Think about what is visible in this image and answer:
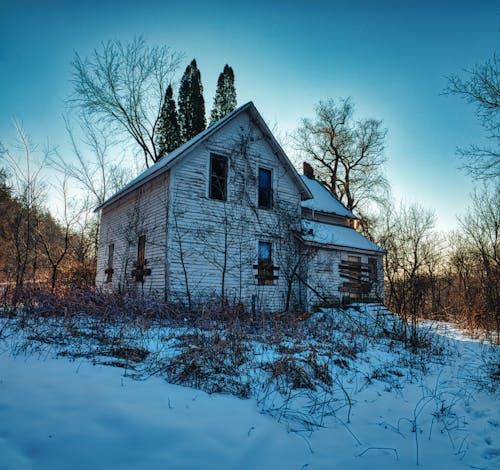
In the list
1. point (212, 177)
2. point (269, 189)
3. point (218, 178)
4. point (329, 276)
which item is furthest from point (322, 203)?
point (212, 177)

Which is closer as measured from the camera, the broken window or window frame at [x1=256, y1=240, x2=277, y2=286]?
the broken window

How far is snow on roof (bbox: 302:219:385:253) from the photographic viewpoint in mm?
14695

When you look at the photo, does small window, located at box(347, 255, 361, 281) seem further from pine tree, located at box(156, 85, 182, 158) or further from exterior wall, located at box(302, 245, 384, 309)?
pine tree, located at box(156, 85, 182, 158)

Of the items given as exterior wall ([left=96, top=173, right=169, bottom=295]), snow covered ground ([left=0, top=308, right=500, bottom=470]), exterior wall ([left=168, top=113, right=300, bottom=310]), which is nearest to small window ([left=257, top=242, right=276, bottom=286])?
exterior wall ([left=168, top=113, right=300, bottom=310])

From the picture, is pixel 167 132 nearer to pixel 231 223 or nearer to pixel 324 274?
pixel 231 223

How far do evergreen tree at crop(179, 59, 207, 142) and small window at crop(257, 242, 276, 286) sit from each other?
1659 cm

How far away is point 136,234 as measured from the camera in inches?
523

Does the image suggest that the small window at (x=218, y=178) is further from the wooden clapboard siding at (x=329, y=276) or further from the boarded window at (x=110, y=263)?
the boarded window at (x=110, y=263)

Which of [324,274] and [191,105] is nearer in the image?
[324,274]

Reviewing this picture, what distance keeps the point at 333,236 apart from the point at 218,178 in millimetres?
6692

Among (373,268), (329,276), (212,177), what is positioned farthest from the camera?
(373,268)

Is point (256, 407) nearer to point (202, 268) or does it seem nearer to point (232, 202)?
point (202, 268)

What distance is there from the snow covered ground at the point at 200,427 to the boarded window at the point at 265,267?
28.6 ft

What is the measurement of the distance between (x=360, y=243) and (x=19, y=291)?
1461 cm
